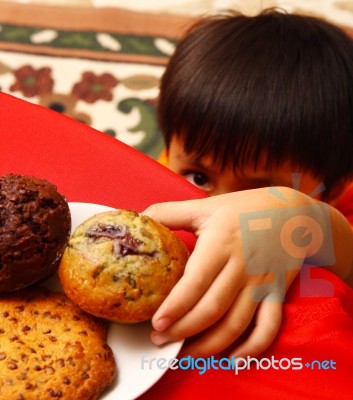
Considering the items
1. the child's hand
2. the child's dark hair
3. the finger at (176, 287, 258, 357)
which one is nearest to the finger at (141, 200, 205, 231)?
the child's hand

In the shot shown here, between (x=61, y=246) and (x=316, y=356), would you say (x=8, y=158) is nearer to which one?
(x=61, y=246)

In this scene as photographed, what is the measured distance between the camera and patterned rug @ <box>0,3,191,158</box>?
1.43 m

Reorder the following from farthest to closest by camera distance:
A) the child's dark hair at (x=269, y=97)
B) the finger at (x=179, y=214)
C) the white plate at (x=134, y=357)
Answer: the child's dark hair at (x=269, y=97) → the finger at (x=179, y=214) → the white plate at (x=134, y=357)

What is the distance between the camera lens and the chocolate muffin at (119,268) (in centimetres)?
50

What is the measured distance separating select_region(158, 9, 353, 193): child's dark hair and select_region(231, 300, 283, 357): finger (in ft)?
1.04

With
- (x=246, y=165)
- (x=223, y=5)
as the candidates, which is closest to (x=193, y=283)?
(x=246, y=165)

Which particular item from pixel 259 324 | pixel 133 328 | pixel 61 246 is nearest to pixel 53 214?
pixel 61 246

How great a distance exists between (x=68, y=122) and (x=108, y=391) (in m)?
0.40

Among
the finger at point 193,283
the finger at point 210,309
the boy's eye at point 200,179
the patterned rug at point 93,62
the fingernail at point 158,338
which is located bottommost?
the patterned rug at point 93,62

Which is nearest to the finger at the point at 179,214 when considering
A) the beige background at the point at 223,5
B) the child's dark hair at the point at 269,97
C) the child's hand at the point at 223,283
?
the child's hand at the point at 223,283

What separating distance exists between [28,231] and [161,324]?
0.48 feet

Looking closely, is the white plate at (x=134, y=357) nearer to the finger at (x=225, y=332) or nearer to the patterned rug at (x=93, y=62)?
the finger at (x=225, y=332)

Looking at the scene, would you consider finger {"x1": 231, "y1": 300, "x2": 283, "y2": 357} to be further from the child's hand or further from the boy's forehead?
the boy's forehead

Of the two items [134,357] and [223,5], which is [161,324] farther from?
[223,5]
